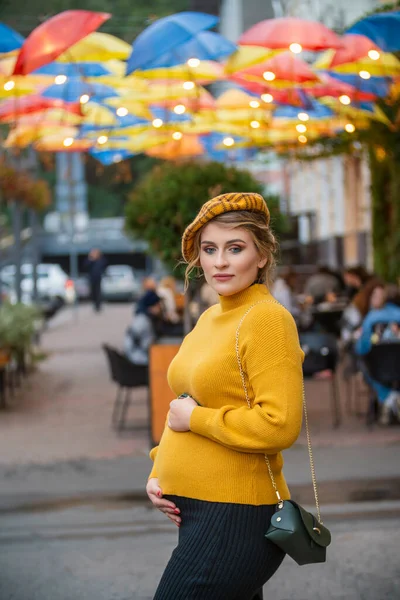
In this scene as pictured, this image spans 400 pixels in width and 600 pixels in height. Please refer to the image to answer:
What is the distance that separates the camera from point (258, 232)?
3316 millimetres

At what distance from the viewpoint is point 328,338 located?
38.1ft

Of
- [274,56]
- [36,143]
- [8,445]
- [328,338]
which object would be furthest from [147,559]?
[36,143]

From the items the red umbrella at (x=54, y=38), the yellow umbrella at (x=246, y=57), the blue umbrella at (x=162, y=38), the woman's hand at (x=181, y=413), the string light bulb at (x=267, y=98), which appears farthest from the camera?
the string light bulb at (x=267, y=98)

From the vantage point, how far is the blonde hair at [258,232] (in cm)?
328

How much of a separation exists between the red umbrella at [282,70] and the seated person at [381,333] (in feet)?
8.08

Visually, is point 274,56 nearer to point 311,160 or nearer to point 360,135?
point 360,135

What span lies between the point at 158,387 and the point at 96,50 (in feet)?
11.0

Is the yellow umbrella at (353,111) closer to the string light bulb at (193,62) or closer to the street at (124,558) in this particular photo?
the string light bulb at (193,62)

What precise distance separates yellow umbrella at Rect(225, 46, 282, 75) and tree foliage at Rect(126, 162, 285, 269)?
1009 millimetres

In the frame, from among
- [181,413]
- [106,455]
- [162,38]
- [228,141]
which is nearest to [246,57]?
[162,38]

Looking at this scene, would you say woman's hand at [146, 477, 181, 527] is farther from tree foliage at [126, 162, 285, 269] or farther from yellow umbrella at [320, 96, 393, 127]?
yellow umbrella at [320, 96, 393, 127]

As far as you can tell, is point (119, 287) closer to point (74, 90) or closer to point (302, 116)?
point (302, 116)

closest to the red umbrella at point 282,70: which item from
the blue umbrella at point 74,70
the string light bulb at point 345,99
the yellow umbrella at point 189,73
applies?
the yellow umbrella at point 189,73

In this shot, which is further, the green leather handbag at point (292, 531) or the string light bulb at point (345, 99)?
the string light bulb at point (345, 99)
